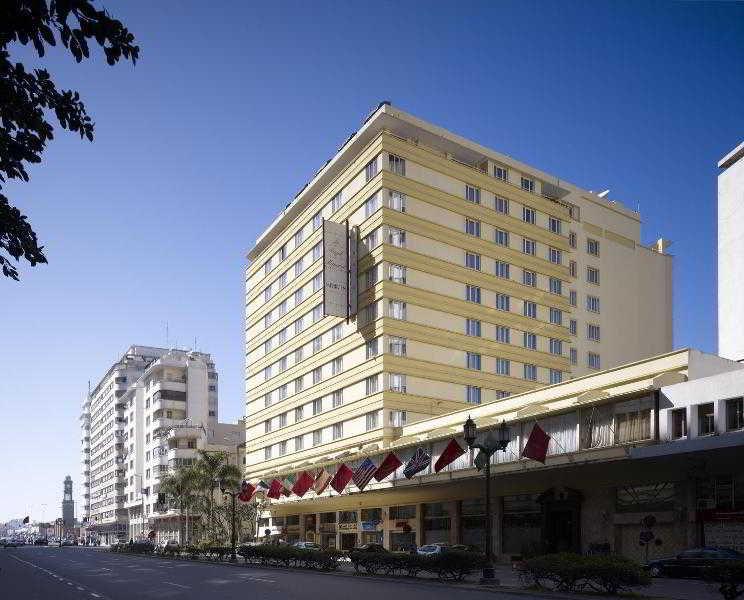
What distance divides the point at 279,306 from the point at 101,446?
125246 millimetres

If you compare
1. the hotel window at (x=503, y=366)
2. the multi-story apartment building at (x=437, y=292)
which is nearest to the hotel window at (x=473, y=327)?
the multi-story apartment building at (x=437, y=292)

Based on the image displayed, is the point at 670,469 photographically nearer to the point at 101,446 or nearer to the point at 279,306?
the point at 279,306

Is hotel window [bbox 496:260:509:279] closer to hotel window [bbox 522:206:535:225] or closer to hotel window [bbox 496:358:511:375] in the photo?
hotel window [bbox 522:206:535:225]

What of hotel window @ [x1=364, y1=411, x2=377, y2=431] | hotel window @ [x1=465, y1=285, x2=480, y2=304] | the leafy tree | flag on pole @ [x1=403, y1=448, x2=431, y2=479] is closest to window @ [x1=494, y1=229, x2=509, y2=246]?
hotel window @ [x1=465, y1=285, x2=480, y2=304]

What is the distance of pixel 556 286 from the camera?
71.2 m

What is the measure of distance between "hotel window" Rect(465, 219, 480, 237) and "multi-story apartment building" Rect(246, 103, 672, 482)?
111 millimetres

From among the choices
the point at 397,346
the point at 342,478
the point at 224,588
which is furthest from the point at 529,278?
the point at 224,588

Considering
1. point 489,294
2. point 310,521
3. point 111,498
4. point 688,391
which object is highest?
point 489,294

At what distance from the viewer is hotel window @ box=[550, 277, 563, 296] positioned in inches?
2788

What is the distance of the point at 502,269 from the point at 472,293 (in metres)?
4.41

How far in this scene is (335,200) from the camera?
7088cm

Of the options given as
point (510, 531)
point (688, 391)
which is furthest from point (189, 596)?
point (510, 531)

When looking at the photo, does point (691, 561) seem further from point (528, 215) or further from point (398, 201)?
point (528, 215)

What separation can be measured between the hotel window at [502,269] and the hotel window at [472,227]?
3.25 metres
